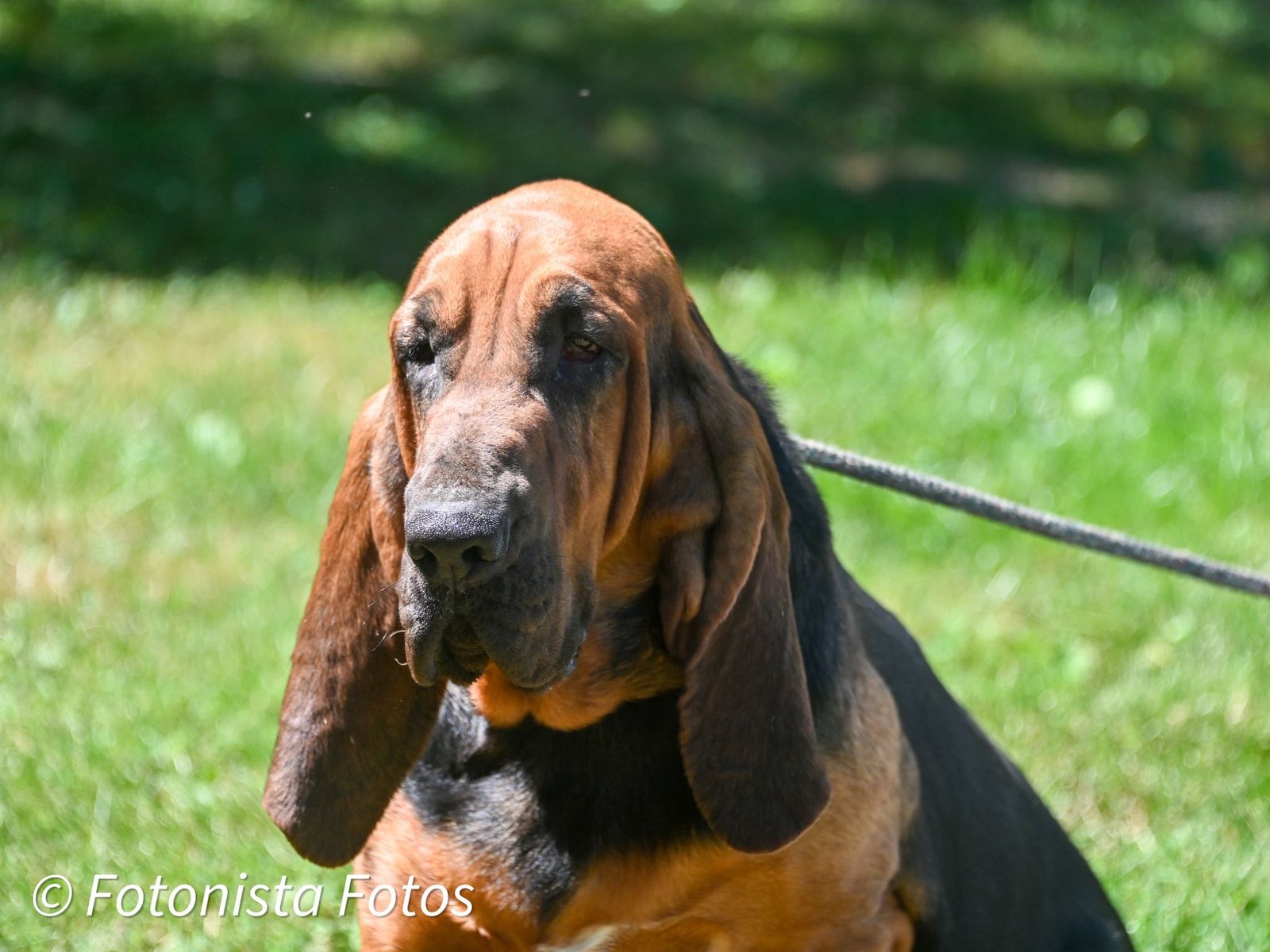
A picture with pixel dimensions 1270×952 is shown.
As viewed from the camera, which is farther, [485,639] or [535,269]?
[535,269]

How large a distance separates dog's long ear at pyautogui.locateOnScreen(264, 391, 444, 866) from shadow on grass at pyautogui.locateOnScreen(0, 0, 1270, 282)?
5977 millimetres

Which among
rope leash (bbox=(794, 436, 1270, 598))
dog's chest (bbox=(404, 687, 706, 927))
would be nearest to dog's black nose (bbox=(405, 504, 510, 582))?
dog's chest (bbox=(404, 687, 706, 927))

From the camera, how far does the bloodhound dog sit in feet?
8.80

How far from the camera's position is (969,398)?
7.06 meters

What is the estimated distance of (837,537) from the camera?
622 cm

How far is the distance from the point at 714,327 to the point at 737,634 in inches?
193

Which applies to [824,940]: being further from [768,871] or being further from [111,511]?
[111,511]

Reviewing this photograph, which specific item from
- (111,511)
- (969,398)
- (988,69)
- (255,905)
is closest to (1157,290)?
(969,398)

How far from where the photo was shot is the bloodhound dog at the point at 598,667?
268 centimetres

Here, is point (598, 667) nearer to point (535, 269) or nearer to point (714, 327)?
point (535, 269)

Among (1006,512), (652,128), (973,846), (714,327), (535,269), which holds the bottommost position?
(652,128)
